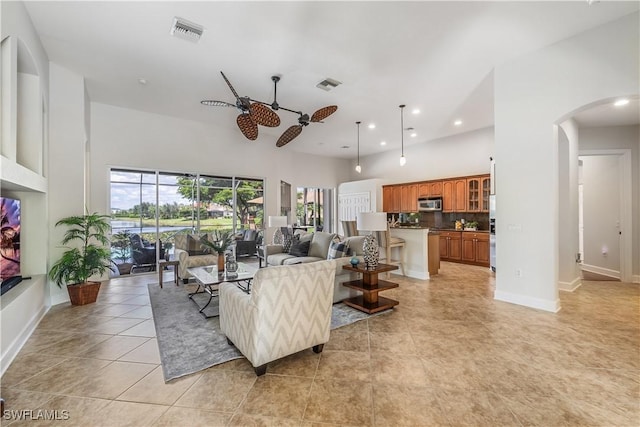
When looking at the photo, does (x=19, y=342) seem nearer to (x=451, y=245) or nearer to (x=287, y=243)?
(x=287, y=243)

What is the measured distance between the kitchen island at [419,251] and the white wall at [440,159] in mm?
2722

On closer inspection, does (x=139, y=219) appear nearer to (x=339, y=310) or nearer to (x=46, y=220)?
(x=46, y=220)

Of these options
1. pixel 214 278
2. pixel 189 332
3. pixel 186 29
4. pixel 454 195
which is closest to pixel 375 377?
pixel 189 332

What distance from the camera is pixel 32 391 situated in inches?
81.8

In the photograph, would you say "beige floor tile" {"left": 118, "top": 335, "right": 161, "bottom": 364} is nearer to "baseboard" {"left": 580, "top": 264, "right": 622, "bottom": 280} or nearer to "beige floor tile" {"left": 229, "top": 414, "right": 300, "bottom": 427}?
"beige floor tile" {"left": 229, "top": 414, "right": 300, "bottom": 427}

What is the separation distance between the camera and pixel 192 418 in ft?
5.92

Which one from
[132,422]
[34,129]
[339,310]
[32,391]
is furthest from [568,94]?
[34,129]

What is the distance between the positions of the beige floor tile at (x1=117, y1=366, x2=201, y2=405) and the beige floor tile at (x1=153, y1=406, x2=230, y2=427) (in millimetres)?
137

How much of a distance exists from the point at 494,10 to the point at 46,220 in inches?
242

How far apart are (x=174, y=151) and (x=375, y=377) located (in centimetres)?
621

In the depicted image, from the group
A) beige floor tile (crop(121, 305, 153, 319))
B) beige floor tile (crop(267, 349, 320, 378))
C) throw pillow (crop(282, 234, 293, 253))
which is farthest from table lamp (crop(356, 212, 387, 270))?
beige floor tile (crop(121, 305, 153, 319))

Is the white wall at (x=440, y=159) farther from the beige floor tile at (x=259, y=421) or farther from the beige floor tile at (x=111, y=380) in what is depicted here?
the beige floor tile at (x=111, y=380)

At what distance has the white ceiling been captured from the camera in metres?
2.90

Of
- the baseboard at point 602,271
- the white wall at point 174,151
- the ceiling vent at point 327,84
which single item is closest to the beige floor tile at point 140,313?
the white wall at point 174,151
